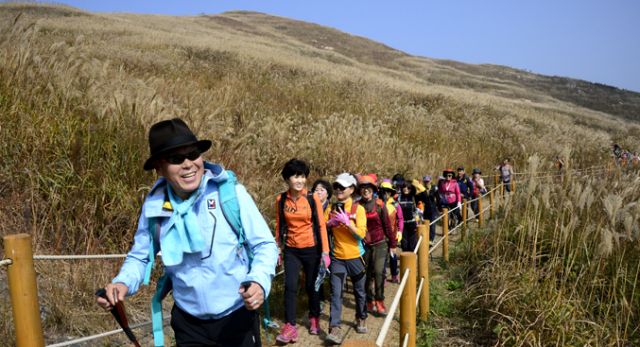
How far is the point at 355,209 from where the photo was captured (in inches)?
198

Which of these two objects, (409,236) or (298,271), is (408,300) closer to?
(298,271)

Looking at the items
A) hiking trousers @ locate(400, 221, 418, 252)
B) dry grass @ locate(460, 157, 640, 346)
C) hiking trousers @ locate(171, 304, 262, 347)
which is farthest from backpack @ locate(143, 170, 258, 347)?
hiking trousers @ locate(400, 221, 418, 252)

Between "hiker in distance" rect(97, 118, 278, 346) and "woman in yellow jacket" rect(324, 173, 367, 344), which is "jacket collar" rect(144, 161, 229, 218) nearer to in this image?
"hiker in distance" rect(97, 118, 278, 346)

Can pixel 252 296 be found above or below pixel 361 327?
→ above

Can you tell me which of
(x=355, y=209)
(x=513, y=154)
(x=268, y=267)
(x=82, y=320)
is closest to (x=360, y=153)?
(x=355, y=209)

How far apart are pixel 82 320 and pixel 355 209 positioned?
3.03 meters

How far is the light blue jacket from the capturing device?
2086 mm

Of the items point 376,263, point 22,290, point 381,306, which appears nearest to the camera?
point 22,290

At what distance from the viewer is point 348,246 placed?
16.3ft

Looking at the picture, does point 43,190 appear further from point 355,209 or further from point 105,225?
point 355,209

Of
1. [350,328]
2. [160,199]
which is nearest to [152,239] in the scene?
[160,199]

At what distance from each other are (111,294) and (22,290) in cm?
87

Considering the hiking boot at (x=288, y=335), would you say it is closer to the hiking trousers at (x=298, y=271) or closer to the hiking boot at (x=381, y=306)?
the hiking trousers at (x=298, y=271)

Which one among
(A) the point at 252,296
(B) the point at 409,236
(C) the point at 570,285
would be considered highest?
(A) the point at 252,296
